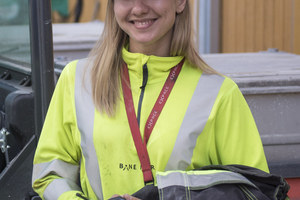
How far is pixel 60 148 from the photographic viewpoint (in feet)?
8.19

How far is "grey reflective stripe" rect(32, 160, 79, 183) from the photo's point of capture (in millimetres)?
2492

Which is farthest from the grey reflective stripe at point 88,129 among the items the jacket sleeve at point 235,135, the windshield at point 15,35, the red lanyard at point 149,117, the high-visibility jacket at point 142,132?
the windshield at point 15,35

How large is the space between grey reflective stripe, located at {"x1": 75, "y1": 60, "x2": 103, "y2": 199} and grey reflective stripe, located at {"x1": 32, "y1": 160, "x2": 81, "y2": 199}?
9 cm

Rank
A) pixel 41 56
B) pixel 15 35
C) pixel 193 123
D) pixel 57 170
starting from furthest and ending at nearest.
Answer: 1. pixel 15 35
2. pixel 41 56
3. pixel 57 170
4. pixel 193 123

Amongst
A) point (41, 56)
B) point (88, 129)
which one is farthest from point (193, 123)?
point (41, 56)

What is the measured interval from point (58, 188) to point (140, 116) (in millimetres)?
402

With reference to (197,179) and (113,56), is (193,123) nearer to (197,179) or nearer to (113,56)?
(197,179)

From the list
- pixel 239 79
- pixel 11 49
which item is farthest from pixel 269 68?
pixel 11 49

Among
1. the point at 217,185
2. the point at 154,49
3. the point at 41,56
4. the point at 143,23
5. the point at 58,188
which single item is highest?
→ the point at 143,23

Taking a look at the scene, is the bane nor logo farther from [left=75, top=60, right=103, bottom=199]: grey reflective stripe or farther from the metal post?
the metal post

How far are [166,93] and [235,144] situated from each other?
31cm

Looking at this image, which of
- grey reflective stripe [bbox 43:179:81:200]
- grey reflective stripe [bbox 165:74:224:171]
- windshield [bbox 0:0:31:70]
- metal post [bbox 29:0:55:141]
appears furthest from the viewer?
windshield [bbox 0:0:31:70]

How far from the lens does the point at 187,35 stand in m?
2.54

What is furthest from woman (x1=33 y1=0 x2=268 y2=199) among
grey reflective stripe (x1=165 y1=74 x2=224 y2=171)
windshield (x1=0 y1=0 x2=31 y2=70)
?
windshield (x1=0 y1=0 x2=31 y2=70)
